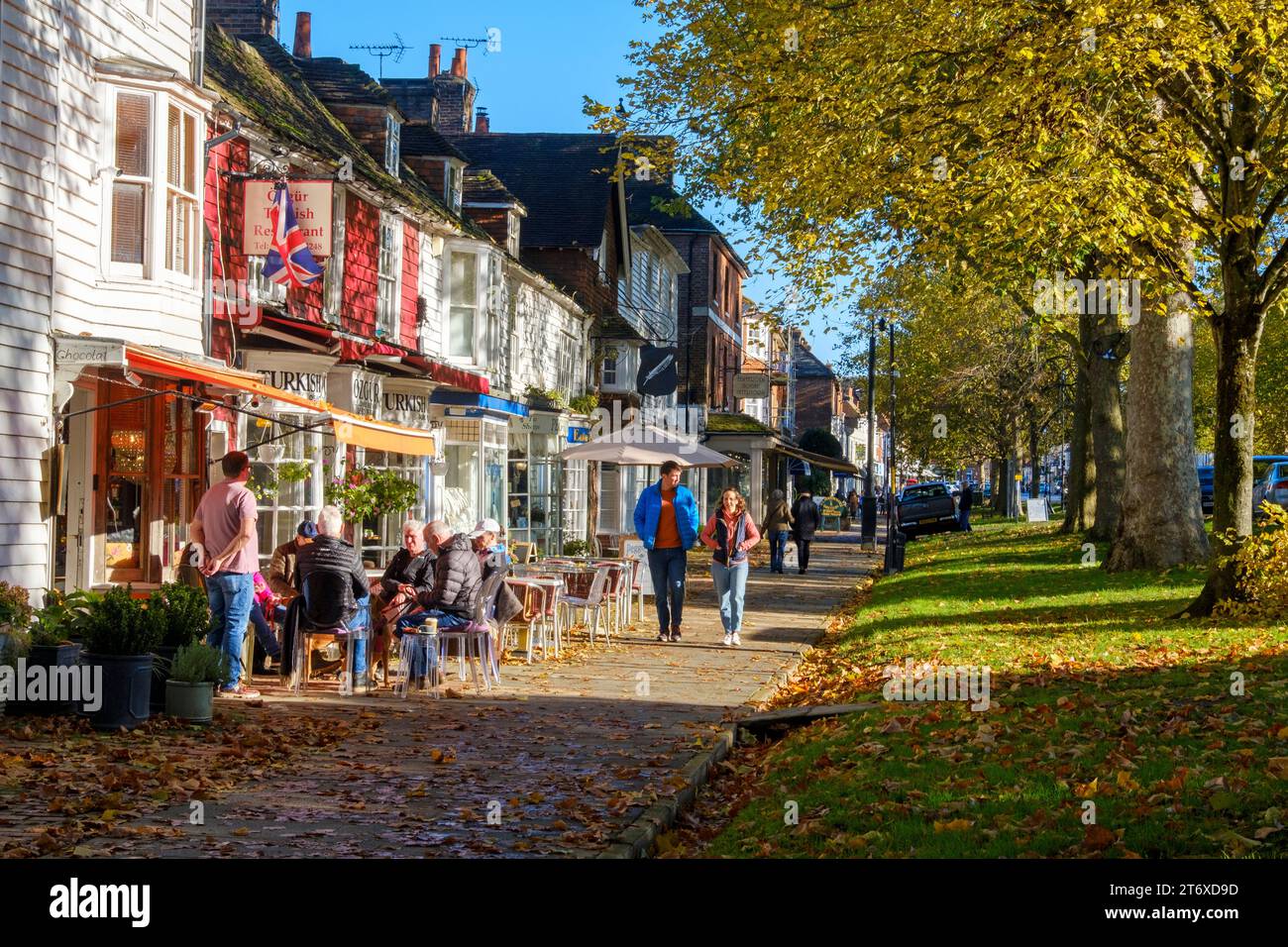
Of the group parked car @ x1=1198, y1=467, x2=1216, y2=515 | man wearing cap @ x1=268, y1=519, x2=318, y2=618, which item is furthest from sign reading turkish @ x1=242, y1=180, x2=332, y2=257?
parked car @ x1=1198, y1=467, x2=1216, y2=515

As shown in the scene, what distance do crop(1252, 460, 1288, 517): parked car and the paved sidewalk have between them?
864 inches

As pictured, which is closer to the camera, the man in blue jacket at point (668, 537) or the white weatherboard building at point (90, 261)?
the white weatherboard building at point (90, 261)

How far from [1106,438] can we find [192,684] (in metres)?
22.5

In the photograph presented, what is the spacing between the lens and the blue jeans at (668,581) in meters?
17.9

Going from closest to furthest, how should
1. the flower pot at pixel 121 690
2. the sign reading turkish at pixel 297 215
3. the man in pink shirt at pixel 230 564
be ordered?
the flower pot at pixel 121 690
the man in pink shirt at pixel 230 564
the sign reading turkish at pixel 297 215

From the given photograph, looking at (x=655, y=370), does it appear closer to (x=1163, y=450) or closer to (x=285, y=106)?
(x=285, y=106)

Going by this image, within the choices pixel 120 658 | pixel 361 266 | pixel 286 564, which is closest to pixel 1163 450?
pixel 361 266

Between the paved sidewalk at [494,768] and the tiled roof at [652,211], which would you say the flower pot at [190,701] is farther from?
the tiled roof at [652,211]

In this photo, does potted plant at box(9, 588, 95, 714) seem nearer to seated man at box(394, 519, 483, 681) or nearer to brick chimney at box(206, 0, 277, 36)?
seated man at box(394, 519, 483, 681)

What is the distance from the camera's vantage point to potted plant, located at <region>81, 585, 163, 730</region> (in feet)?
33.5

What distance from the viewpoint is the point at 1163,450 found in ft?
71.5

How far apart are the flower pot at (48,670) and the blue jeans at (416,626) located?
322 centimetres

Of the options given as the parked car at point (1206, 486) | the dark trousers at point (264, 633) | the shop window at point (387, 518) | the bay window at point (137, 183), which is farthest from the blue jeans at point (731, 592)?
the parked car at point (1206, 486)
